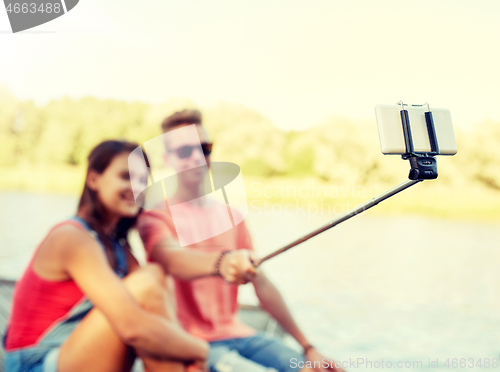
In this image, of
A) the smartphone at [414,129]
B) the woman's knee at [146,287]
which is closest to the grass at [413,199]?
the woman's knee at [146,287]

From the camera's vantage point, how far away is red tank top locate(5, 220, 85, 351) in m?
0.79

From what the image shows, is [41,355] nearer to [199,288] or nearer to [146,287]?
[146,287]

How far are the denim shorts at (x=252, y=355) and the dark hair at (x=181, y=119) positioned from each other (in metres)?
0.60

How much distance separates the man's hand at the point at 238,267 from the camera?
860mm

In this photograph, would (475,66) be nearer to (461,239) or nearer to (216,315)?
(461,239)

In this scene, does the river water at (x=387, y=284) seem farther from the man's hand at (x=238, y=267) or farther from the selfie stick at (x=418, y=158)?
the selfie stick at (x=418, y=158)

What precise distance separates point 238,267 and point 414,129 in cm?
48

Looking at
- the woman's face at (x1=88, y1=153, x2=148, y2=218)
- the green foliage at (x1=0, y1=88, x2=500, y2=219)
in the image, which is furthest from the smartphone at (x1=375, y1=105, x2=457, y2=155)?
the green foliage at (x1=0, y1=88, x2=500, y2=219)

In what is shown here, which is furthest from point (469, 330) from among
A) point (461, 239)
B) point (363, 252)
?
point (461, 239)

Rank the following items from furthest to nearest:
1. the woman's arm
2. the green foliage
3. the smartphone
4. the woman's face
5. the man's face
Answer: the green foliage, the man's face, the woman's face, the woman's arm, the smartphone

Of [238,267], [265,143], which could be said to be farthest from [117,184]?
[265,143]

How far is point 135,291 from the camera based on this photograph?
2.62ft

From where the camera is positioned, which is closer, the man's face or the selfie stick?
the selfie stick

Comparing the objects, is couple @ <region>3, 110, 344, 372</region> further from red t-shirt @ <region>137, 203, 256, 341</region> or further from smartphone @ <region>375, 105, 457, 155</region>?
smartphone @ <region>375, 105, 457, 155</region>
